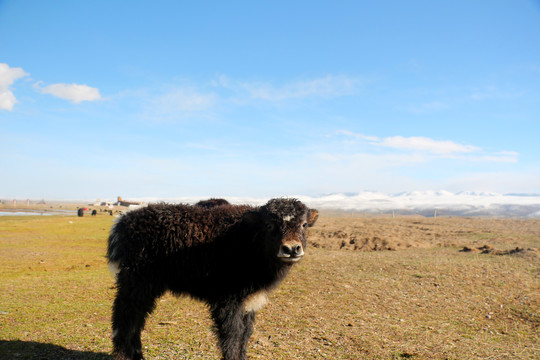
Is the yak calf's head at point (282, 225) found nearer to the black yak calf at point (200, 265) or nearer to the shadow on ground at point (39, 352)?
the black yak calf at point (200, 265)

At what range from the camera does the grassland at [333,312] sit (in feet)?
18.5

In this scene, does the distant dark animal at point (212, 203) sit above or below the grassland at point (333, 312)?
above

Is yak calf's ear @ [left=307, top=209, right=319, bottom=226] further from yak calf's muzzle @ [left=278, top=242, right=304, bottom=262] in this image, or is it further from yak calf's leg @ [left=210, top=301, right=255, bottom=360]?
yak calf's leg @ [left=210, top=301, right=255, bottom=360]

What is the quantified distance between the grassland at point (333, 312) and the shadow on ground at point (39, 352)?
0.6 inches

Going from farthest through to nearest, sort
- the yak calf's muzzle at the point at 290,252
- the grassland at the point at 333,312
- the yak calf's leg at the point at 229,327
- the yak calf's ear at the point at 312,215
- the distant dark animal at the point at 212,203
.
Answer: the distant dark animal at the point at 212,203, the yak calf's ear at the point at 312,215, the grassland at the point at 333,312, the yak calf's leg at the point at 229,327, the yak calf's muzzle at the point at 290,252

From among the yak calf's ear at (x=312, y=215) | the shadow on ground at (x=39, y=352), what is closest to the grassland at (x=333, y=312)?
the shadow on ground at (x=39, y=352)

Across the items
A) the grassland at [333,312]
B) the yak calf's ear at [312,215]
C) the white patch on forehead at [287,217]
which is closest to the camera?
the white patch on forehead at [287,217]

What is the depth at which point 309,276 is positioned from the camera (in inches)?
409

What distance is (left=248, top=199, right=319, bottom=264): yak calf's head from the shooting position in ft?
15.4

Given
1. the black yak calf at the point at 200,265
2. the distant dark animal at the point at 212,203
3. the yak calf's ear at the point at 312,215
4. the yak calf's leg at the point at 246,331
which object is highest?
the distant dark animal at the point at 212,203

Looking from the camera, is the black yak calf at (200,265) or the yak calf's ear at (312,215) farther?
the yak calf's ear at (312,215)

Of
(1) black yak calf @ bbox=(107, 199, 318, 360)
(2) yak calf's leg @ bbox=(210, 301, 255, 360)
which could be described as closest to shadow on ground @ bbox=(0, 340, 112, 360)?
(1) black yak calf @ bbox=(107, 199, 318, 360)

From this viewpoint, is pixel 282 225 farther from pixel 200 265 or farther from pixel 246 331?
pixel 246 331

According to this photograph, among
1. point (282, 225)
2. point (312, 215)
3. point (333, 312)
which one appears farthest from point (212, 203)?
point (333, 312)
